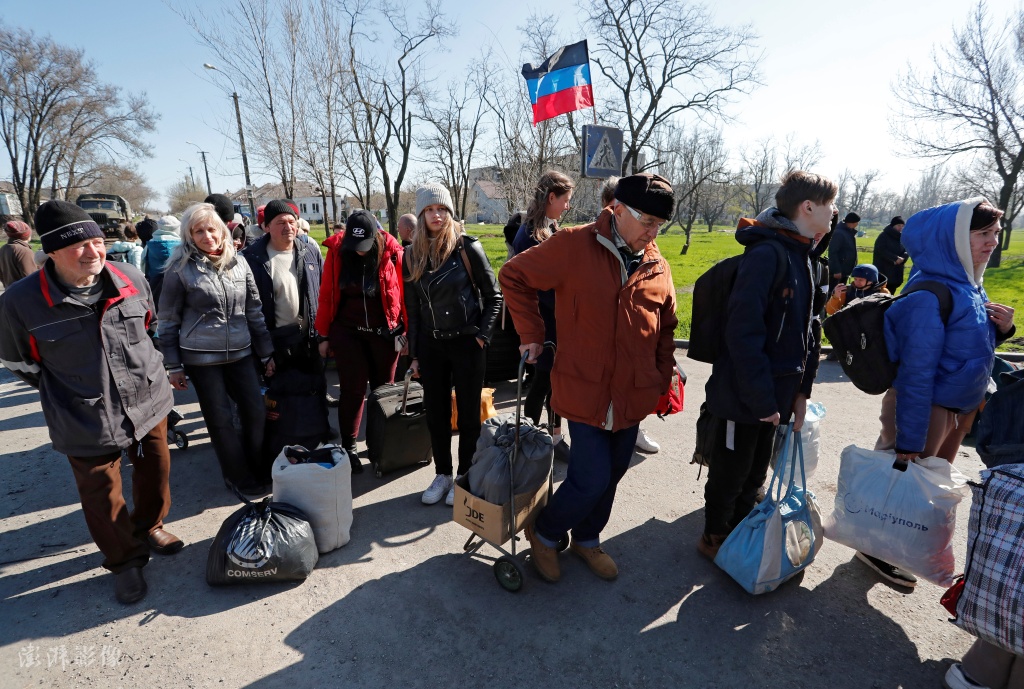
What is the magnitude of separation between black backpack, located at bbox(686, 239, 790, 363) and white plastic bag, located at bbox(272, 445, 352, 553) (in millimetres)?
2096

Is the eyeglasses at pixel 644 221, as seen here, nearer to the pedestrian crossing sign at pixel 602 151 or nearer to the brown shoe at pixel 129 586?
the brown shoe at pixel 129 586

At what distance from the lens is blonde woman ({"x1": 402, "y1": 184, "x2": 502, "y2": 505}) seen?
3297mm

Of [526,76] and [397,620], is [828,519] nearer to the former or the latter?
[397,620]

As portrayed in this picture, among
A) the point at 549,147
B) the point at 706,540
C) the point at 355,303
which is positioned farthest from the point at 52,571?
the point at 549,147

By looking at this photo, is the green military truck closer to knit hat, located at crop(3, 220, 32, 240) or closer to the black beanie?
knit hat, located at crop(3, 220, 32, 240)

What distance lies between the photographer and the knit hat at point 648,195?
7.56 ft

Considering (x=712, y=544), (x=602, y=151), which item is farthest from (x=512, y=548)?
(x=602, y=151)

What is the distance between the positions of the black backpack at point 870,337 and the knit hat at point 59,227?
12.4 ft

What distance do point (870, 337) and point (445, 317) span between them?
90.4 inches

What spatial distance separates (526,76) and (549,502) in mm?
6135

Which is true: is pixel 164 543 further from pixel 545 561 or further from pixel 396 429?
pixel 545 561

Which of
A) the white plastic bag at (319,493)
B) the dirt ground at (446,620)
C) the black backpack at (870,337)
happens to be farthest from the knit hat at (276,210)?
the black backpack at (870,337)

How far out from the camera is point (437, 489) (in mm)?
3631

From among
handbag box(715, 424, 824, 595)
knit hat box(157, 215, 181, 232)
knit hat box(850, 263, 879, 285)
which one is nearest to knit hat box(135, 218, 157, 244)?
knit hat box(157, 215, 181, 232)
